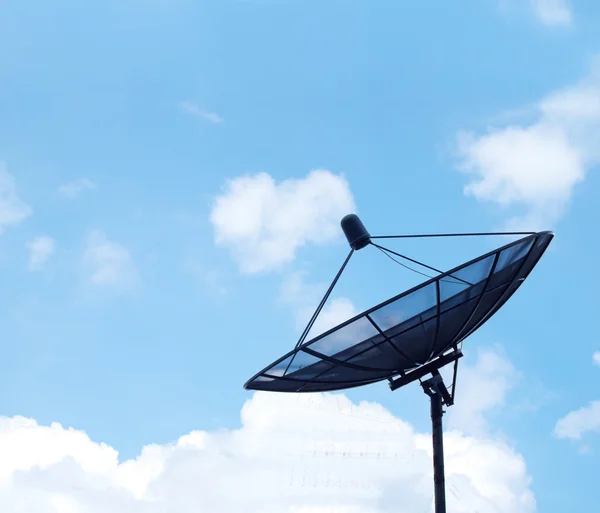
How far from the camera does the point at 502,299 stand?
23.3m

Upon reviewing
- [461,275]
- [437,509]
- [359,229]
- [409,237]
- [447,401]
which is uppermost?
[409,237]

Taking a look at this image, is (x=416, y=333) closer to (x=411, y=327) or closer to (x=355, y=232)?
(x=411, y=327)

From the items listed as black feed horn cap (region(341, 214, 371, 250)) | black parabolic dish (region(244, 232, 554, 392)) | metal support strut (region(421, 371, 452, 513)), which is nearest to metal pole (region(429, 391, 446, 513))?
metal support strut (region(421, 371, 452, 513))

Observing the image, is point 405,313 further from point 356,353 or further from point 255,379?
point 255,379

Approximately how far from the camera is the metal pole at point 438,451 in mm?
21688

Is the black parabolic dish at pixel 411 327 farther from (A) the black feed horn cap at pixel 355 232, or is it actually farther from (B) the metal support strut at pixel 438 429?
(A) the black feed horn cap at pixel 355 232

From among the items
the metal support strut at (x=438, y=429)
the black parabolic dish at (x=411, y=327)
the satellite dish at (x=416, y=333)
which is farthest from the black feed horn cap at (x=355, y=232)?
the metal support strut at (x=438, y=429)

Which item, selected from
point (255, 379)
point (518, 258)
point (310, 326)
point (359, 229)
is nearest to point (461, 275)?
point (518, 258)

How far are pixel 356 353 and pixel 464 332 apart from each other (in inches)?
124

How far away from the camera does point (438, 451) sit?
22297 mm

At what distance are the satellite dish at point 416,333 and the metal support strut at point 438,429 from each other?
3 cm

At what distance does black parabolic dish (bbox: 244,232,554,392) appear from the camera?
69.4 ft

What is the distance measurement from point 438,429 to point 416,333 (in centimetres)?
262

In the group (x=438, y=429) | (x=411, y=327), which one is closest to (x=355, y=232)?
(x=411, y=327)
